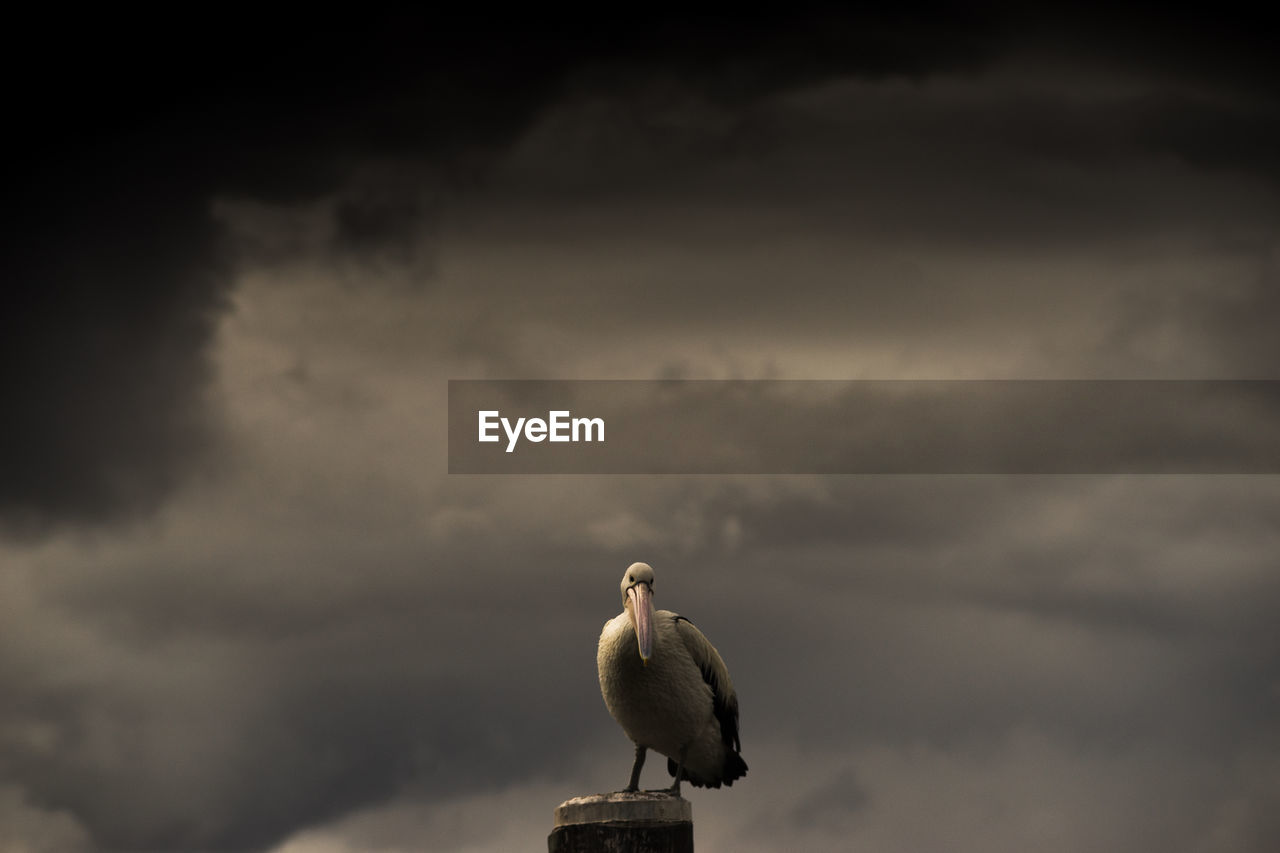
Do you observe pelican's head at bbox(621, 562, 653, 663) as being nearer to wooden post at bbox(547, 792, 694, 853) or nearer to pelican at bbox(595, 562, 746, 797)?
pelican at bbox(595, 562, 746, 797)

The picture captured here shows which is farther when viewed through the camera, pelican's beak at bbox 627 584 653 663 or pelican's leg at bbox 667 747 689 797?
pelican's leg at bbox 667 747 689 797

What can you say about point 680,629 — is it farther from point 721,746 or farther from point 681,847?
point 681,847

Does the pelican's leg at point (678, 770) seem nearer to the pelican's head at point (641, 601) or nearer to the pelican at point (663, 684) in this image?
the pelican at point (663, 684)

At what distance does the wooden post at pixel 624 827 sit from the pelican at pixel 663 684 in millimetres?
3984

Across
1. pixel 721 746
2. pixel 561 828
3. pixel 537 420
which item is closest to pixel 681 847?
pixel 561 828

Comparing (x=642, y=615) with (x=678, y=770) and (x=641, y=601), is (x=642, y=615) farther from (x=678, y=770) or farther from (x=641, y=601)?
(x=678, y=770)

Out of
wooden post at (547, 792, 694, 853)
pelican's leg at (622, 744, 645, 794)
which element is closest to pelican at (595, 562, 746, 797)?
pelican's leg at (622, 744, 645, 794)

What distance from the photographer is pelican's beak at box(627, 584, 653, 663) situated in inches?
574

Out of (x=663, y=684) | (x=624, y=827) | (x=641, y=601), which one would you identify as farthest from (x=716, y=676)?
(x=624, y=827)

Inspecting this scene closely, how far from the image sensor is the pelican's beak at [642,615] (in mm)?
14586

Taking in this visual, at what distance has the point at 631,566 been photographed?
15.2 metres

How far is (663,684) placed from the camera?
15.6m

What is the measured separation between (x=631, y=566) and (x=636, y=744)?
2067 mm

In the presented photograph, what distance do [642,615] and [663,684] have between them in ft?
3.70
